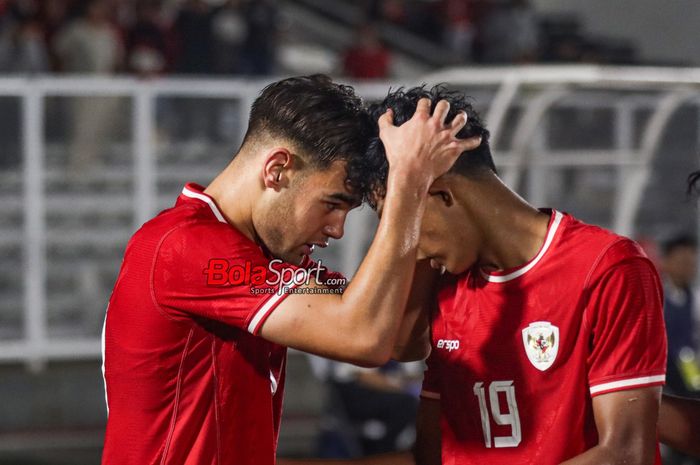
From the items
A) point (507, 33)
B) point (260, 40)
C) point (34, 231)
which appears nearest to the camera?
point (34, 231)

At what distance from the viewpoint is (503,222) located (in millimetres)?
2756

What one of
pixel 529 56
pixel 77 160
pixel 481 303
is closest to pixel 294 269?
pixel 481 303

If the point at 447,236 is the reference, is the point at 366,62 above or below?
above

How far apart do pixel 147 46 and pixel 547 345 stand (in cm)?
841

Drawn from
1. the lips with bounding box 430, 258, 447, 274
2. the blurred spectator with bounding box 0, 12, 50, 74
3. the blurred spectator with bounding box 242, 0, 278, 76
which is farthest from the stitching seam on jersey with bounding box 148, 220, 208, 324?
the blurred spectator with bounding box 242, 0, 278, 76

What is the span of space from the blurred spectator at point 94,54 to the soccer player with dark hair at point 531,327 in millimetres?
6771

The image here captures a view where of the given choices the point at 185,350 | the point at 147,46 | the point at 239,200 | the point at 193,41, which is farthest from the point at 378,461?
the point at 193,41

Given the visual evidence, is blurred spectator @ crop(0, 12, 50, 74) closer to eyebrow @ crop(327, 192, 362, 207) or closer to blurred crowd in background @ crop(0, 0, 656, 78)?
blurred crowd in background @ crop(0, 0, 656, 78)

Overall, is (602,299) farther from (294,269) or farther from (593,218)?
(593,218)

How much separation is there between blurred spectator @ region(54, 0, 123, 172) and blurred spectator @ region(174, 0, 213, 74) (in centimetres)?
53

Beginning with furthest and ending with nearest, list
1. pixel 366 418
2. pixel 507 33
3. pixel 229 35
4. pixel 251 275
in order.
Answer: pixel 507 33, pixel 229 35, pixel 366 418, pixel 251 275

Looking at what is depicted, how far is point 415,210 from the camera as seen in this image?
102 inches

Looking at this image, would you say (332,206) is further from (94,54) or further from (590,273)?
(94,54)

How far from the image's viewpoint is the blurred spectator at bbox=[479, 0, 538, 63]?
1468 cm
